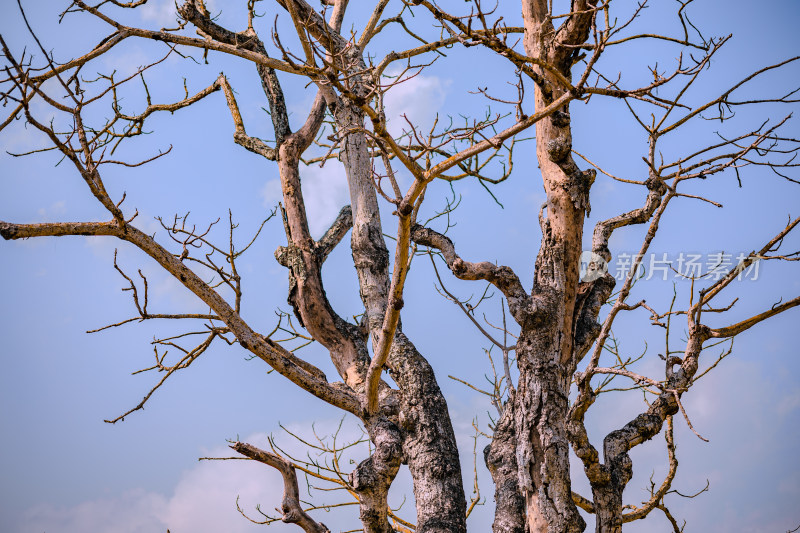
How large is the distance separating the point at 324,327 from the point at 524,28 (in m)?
1.91

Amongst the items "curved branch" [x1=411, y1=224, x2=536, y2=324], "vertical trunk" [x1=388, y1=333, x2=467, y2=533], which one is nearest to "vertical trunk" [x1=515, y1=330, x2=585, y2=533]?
"curved branch" [x1=411, y1=224, x2=536, y2=324]

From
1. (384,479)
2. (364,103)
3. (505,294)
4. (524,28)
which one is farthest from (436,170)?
(384,479)

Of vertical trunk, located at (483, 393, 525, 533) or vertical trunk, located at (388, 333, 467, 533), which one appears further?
vertical trunk, located at (388, 333, 467, 533)

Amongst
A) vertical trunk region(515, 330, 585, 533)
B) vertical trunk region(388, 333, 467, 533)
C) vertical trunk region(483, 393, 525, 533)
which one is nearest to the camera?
vertical trunk region(515, 330, 585, 533)

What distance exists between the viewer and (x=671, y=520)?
398cm

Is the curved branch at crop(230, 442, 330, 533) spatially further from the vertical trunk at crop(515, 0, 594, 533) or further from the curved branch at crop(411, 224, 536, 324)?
the curved branch at crop(411, 224, 536, 324)

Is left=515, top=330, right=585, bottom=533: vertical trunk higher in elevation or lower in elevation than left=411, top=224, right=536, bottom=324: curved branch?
lower

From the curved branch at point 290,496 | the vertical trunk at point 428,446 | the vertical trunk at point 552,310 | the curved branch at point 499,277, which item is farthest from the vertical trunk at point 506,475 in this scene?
the curved branch at point 290,496

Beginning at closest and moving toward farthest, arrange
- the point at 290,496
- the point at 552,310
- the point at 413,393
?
1. the point at 552,310
2. the point at 290,496
3. the point at 413,393

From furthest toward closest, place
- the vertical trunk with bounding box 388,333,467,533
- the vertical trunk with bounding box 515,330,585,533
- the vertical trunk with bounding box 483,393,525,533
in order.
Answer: the vertical trunk with bounding box 388,333,467,533, the vertical trunk with bounding box 483,393,525,533, the vertical trunk with bounding box 515,330,585,533

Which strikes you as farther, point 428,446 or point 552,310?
point 428,446

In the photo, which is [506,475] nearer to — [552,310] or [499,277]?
[552,310]

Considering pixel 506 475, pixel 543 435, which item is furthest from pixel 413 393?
pixel 543 435

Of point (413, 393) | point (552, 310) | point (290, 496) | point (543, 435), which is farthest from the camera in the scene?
point (413, 393)
